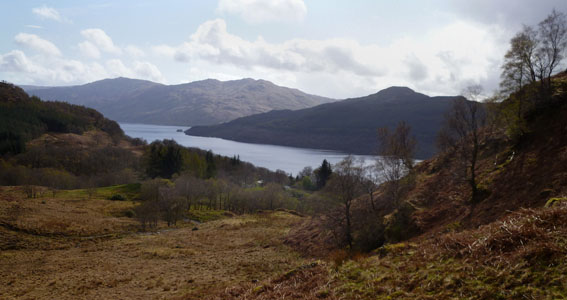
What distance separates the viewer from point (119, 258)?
27.1 meters

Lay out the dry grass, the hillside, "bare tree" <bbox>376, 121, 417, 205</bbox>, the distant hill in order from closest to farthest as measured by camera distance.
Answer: the hillside < the dry grass < "bare tree" <bbox>376, 121, 417, 205</bbox> < the distant hill

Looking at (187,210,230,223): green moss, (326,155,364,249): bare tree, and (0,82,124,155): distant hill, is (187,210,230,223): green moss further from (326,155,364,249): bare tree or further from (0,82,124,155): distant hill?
(0,82,124,155): distant hill

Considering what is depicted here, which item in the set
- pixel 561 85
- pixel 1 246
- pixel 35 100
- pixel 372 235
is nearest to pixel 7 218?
pixel 1 246

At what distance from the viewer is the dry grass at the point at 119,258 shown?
17609mm

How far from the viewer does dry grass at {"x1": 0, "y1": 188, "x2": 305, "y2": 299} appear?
1761 centimetres

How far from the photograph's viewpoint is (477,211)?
16.3 metres

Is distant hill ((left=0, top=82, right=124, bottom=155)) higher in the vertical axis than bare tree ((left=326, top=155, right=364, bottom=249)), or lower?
higher

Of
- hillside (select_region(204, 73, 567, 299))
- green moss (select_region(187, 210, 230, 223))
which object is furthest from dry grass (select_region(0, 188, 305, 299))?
green moss (select_region(187, 210, 230, 223))

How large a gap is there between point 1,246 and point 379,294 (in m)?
37.9

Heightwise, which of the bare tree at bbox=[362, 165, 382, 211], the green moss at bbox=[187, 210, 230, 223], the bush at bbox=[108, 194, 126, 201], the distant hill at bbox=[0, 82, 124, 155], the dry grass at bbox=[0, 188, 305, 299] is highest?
the distant hill at bbox=[0, 82, 124, 155]

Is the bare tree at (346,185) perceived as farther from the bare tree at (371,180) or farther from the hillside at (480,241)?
the bare tree at (371,180)

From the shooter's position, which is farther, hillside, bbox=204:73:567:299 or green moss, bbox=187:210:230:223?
green moss, bbox=187:210:230:223

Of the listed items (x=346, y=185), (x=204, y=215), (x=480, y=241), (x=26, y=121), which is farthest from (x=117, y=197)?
(x=26, y=121)

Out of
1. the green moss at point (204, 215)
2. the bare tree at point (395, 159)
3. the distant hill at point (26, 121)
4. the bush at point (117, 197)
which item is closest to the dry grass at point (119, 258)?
the bare tree at point (395, 159)
